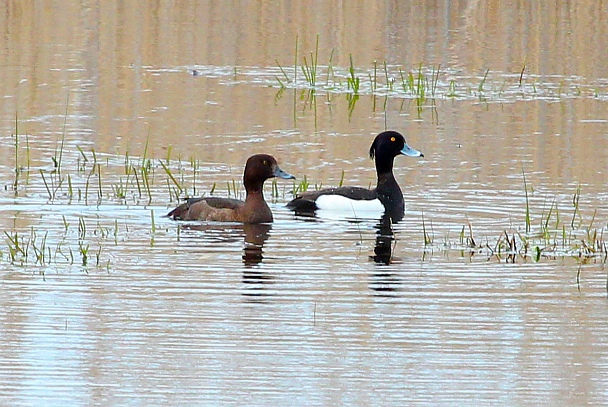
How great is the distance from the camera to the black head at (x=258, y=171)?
11.9m

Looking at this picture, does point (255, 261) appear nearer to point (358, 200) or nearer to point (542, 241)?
point (542, 241)

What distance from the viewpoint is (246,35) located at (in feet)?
82.3

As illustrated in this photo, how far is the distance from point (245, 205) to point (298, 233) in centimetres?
75

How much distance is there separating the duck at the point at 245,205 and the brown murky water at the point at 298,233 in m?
0.15

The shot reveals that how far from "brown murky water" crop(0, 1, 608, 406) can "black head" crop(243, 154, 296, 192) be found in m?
0.35

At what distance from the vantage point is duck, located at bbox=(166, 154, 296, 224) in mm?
11352

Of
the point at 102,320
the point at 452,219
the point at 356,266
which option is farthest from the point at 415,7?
the point at 102,320

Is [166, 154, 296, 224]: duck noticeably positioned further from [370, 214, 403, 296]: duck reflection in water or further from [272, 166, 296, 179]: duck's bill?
[370, 214, 403, 296]: duck reflection in water

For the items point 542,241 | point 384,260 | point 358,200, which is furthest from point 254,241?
point 542,241

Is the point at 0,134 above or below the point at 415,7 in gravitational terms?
below

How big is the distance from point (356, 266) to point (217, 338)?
2.33 m

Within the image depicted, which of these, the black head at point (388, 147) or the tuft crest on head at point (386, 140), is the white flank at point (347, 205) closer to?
the black head at point (388, 147)

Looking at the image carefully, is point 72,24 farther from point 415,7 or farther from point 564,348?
point 564,348

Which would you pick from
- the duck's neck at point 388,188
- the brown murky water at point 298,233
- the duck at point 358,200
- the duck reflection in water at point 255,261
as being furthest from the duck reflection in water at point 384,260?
the duck reflection in water at point 255,261
